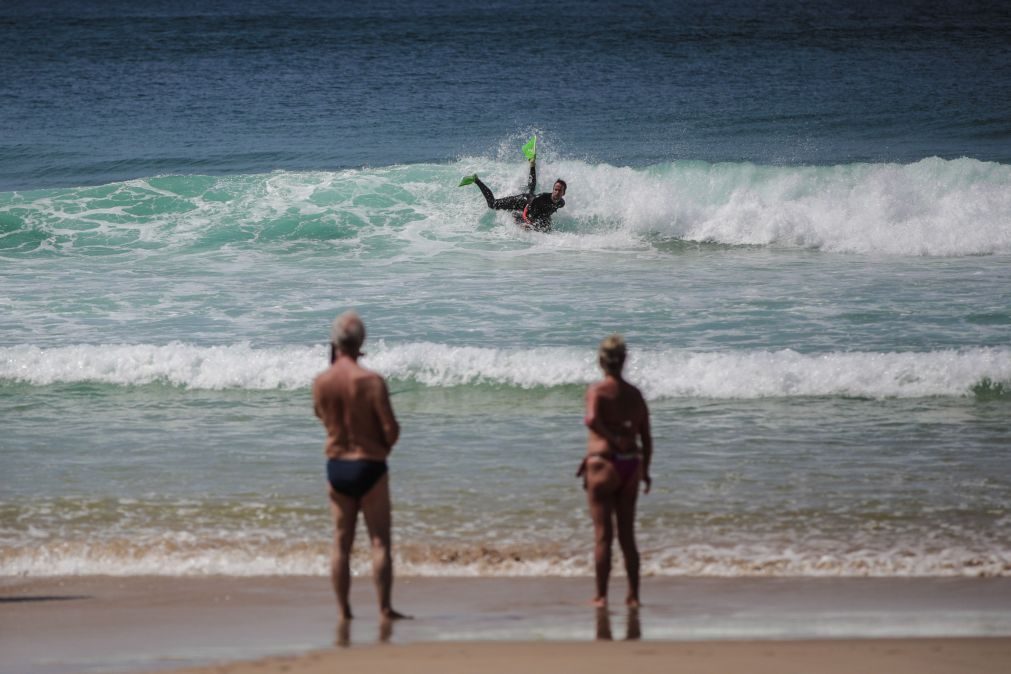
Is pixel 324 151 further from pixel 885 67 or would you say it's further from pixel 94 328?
pixel 885 67

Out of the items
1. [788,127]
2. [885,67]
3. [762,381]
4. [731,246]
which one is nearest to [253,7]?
[885,67]

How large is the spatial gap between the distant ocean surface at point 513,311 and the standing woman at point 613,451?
3.44 feet

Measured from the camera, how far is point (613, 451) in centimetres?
683

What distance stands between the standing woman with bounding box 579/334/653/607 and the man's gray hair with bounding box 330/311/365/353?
1281 mm

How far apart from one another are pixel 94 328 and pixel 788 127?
21.1 metres

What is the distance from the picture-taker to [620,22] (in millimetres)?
55625

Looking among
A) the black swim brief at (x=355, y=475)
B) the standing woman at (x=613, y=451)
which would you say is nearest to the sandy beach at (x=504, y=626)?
the standing woman at (x=613, y=451)

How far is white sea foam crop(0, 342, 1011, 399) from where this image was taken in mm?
12398

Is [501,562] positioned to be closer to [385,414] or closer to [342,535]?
[342,535]

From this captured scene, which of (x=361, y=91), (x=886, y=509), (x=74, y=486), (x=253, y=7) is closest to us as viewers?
(x=886, y=509)

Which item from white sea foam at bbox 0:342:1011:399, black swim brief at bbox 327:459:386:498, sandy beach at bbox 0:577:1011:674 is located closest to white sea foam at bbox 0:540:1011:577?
sandy beach at bbox 0:577:1011:674

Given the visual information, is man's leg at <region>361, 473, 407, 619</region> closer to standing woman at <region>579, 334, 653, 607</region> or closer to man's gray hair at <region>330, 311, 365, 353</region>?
man's gray hair at <region>330, 311, 365, 353</region>

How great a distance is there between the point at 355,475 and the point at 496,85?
3476cm

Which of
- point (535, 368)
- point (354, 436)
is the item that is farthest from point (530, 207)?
point (354, 436)
